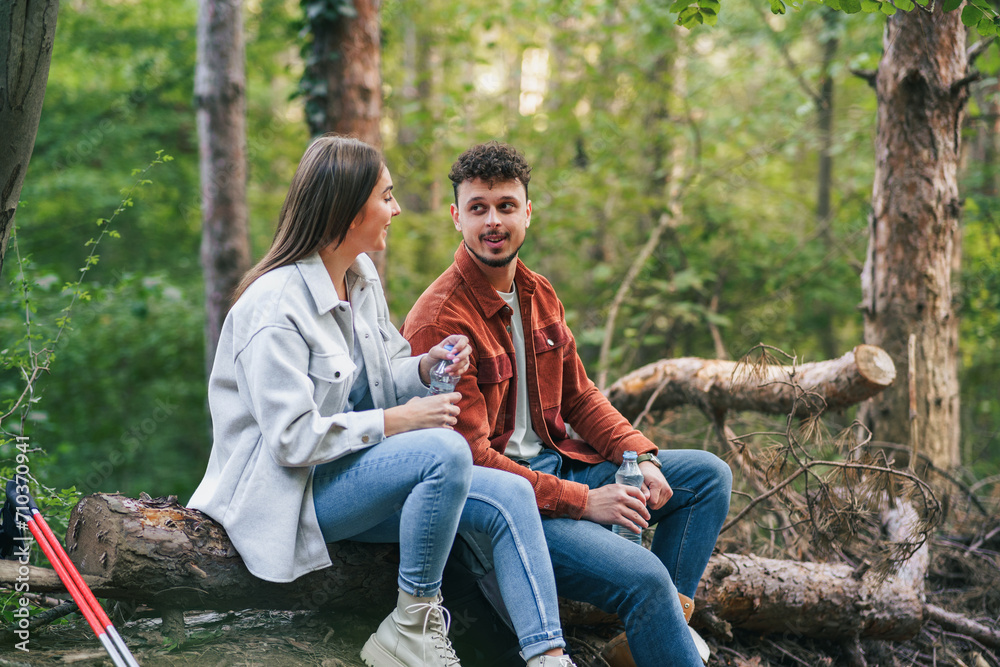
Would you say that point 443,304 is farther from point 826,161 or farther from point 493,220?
point 826,161

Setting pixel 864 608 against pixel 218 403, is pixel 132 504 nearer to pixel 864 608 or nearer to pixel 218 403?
pixel 218 403

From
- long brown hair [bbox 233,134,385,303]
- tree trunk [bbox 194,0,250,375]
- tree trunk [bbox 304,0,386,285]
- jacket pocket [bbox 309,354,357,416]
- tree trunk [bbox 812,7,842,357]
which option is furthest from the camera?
tree trunk [bbox 812,7,842,357]

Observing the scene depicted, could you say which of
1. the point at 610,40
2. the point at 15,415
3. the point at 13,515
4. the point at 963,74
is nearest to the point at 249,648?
the point at 13,515

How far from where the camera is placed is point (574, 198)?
23.7 feet

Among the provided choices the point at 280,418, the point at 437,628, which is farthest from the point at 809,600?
the point at 280,418

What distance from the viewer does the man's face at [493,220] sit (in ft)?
8.11

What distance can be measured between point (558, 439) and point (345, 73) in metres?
3.11

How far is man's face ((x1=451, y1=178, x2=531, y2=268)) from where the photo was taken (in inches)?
97.3

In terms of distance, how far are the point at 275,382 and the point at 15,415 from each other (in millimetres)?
2383

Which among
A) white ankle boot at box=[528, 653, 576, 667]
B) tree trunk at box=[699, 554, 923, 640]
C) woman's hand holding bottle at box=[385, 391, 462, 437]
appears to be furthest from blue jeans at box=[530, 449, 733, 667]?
tree trunk at box=[699, 554, 923, 640]


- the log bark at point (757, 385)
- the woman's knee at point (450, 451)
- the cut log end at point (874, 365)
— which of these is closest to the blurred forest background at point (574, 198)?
the log bark at point (757, 385)

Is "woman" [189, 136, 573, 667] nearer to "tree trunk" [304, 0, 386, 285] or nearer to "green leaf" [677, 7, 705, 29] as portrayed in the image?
"green leaf" [677, 7, 705, 29]

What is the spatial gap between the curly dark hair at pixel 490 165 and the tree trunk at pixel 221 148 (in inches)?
147

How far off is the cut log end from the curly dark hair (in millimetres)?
1998
